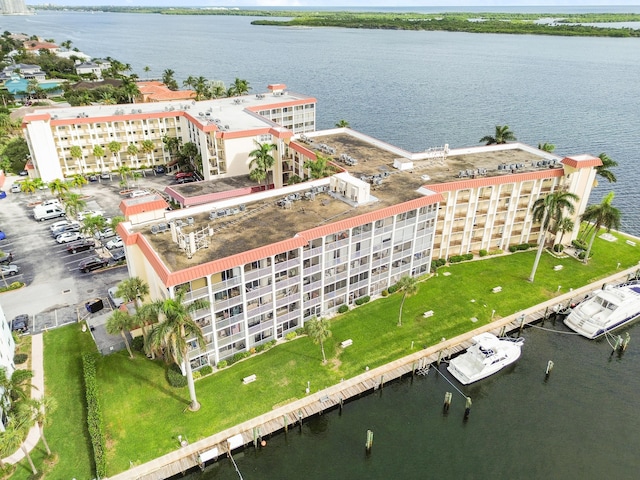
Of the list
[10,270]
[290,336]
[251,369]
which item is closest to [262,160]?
[290,336]

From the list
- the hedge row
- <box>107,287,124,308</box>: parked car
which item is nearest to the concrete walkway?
the hedge row

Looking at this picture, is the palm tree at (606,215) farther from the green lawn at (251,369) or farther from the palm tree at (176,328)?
the palm tree at (176,328)

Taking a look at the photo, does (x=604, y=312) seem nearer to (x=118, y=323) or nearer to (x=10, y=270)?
(x=118, y=323)

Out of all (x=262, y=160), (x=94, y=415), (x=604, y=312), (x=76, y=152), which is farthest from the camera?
(x=76, y=152)

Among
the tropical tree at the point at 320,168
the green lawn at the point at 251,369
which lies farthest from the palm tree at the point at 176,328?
the tropical tree at the point at 320,168

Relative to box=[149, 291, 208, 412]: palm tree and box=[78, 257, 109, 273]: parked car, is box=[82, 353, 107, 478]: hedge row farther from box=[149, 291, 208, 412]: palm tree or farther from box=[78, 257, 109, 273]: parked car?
box=[78, 257, 109, 273]: parked car
